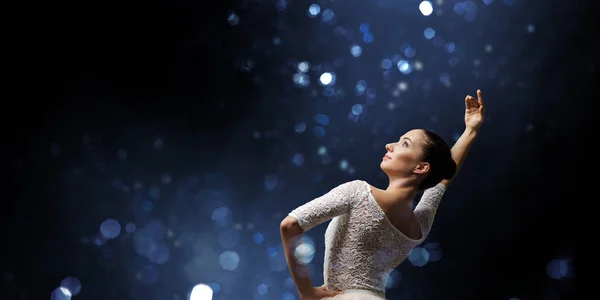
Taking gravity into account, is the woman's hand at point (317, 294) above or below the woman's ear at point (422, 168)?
below

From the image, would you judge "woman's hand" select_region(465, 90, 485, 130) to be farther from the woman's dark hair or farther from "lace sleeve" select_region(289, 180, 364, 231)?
"lace sleeve" select_region(289, 180, 364, 231)

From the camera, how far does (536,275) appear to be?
9.57 ft

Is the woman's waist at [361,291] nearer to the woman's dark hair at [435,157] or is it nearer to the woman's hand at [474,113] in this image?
the woman's dark hair at [435,157]

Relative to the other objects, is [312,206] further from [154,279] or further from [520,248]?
[520,248]

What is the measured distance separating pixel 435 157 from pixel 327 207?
291 millimetres

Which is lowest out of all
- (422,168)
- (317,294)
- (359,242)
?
(317,294)

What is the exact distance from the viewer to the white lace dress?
1312 millimetres

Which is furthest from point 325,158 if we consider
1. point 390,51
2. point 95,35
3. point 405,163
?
point 405,163

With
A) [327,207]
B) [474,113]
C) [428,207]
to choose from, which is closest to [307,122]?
[474,113]

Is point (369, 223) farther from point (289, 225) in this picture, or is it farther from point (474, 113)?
point (474, 113)

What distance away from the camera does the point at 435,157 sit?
140 cm

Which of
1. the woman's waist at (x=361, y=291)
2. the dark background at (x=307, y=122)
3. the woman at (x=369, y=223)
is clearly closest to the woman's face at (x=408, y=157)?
the woman at (x=369, y=223)

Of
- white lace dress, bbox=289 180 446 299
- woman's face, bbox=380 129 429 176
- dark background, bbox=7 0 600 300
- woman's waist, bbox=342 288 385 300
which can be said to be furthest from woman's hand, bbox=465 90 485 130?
dark background, bbox=7 0 600 300

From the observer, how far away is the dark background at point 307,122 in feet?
9.25
